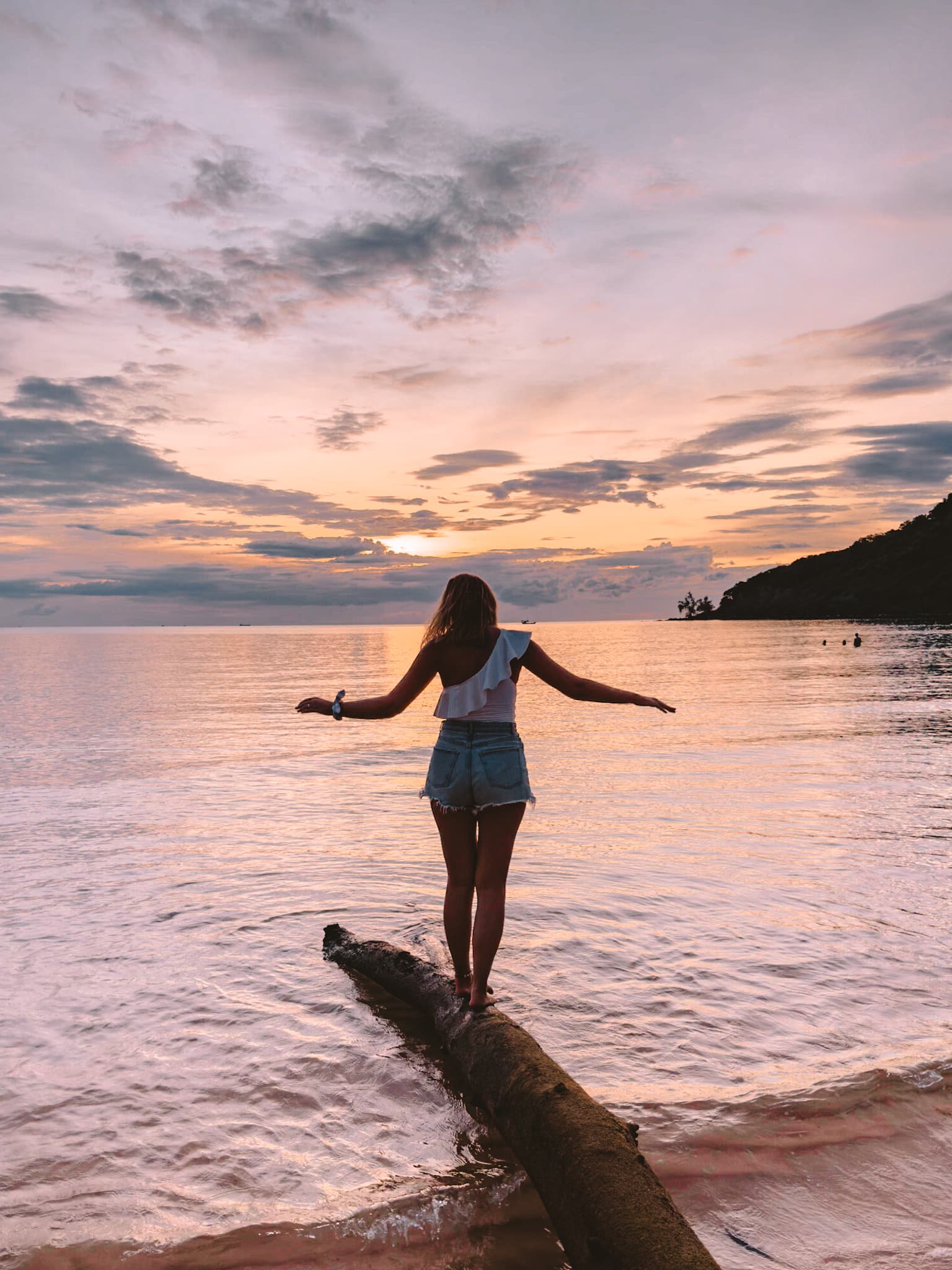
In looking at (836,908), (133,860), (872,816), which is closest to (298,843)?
(133,860)

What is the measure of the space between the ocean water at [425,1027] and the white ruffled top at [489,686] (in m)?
2.47

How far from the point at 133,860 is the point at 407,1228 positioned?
9.16 m

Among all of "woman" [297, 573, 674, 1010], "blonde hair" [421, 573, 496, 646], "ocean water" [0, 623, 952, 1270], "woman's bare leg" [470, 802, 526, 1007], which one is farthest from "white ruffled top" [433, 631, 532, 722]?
"ocean water" [0, 623, 952, 1270]

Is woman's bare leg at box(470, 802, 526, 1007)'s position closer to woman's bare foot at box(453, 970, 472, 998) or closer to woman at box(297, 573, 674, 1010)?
woman at box(297, 573, 674, 1010)

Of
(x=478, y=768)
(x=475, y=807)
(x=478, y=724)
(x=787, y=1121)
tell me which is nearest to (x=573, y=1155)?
(x=787, y=1121)

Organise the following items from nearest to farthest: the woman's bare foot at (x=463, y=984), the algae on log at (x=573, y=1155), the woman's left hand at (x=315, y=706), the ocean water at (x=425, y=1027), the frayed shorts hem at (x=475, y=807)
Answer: the algae on log at (x=573, y=1155)
the ocean water at (x=425, y=1027)
the woman's left hand at (x=315, y=706)
the frayed shorts hem at (x=475, y=807)
the woman's bare foot at (x=463, y=984)

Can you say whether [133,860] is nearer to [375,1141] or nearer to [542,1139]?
[375,1141]

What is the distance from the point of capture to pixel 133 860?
38.9ft

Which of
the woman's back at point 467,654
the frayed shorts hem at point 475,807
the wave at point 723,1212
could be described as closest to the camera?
the wave at point 723,1212

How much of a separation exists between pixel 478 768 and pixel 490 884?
786mm

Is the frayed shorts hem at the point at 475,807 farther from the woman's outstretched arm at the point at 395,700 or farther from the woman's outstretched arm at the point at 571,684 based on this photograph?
the woman's outstretched arm at the point at 571,684

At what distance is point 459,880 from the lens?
18.0 feet

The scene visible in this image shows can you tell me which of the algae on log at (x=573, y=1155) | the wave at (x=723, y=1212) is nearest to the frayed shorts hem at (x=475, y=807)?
the algae on log at (x=573, y=1155)

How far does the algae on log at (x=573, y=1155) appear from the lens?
3.13 m
